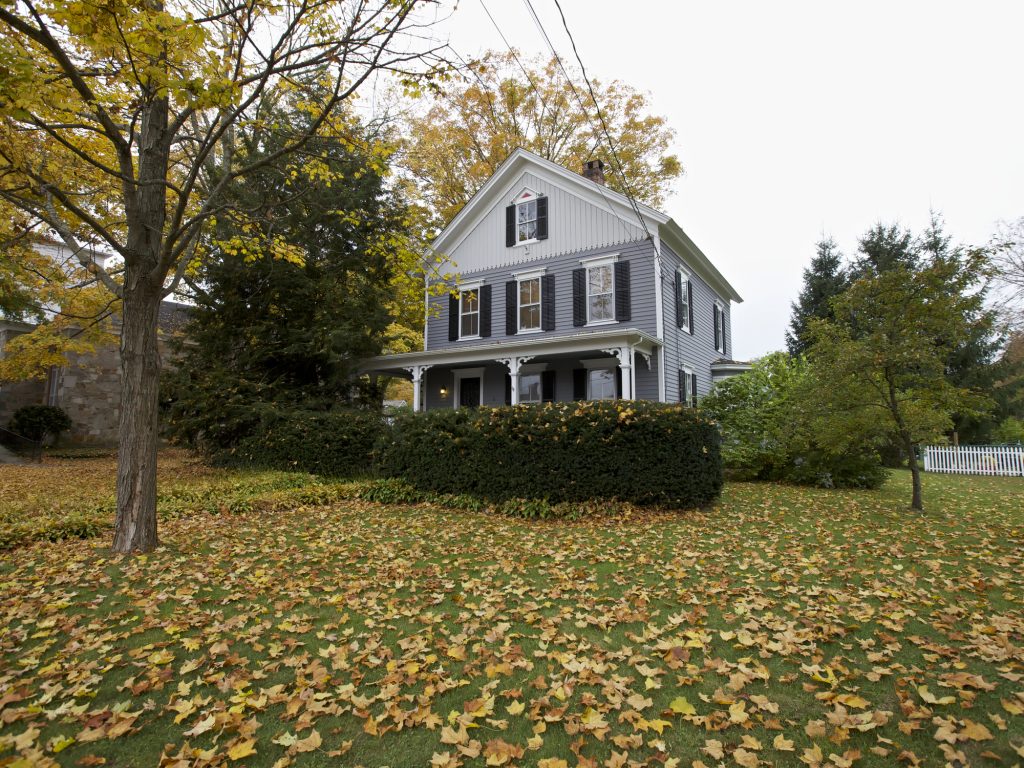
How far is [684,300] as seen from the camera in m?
14.8

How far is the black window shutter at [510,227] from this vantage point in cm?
1536

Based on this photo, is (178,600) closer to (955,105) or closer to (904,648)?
(904,648)

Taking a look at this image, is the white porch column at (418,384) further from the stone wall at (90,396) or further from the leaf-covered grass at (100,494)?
the stone wall at (90,396)

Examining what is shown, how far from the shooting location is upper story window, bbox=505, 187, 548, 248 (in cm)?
1488

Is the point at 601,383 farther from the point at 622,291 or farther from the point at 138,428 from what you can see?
the point at 138,428

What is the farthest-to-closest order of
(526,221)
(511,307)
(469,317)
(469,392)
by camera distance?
(469,392)
(469,317)
(526,221)
(511,307)

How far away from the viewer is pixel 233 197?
13586 mm

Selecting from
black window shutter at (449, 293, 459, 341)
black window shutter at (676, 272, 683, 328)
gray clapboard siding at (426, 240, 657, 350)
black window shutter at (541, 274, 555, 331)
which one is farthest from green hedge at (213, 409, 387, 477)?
black window shutter at (676, 272, 683, 328)

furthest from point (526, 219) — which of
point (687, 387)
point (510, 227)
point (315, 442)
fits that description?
point (315, 442)

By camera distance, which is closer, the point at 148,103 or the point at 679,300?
the point at 148,103

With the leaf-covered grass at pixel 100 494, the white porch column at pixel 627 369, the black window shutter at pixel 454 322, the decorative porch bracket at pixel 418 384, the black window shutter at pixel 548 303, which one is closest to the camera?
the leaf-covered grass at pixel 100 494

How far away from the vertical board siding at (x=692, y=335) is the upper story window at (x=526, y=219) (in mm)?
3591

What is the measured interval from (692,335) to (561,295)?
4.24 meters

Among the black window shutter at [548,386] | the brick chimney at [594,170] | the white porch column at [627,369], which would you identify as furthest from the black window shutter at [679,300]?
the black window shutter at [548,386]
